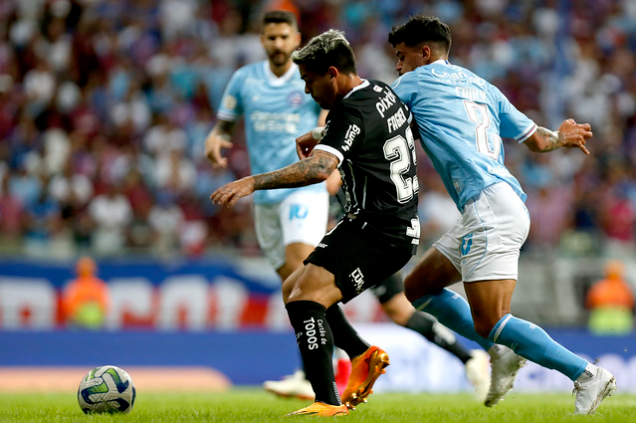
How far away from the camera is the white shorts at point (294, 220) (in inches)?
338

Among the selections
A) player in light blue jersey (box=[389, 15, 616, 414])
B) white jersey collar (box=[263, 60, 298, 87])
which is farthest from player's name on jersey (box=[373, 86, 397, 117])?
white jersey collar (box=[263, 60, 298, 87])

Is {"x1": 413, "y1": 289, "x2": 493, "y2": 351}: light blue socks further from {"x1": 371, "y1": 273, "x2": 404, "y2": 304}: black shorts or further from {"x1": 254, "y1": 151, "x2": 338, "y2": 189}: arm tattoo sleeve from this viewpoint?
{"x1": 254, "y1": 151, "x2": 338, "y2": 189}: arm tattoo sleeve

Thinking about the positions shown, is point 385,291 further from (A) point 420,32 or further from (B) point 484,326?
(A) point 420,32

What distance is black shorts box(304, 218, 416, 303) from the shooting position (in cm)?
601

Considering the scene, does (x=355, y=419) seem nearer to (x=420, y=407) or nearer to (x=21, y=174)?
(x=420, y=407)

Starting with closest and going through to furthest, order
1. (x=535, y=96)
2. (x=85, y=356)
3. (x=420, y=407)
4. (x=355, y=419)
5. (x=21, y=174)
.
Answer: (x=355, y=419) < (x=420, y=407) < (x=85, y=356) < (x=21, y=174) < (x=535, y=96)

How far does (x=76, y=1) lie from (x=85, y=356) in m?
9.60

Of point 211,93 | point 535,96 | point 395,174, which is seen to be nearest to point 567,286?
point 535,96

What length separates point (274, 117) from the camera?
893 centimetres

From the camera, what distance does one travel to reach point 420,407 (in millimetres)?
7434

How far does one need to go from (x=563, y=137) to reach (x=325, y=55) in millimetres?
2101

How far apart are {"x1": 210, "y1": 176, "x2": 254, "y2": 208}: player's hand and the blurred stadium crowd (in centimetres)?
977

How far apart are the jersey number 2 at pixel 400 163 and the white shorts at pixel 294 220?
2411 millimetres

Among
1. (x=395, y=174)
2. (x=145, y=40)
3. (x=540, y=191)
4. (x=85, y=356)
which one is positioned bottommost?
(x=85, y=356)
